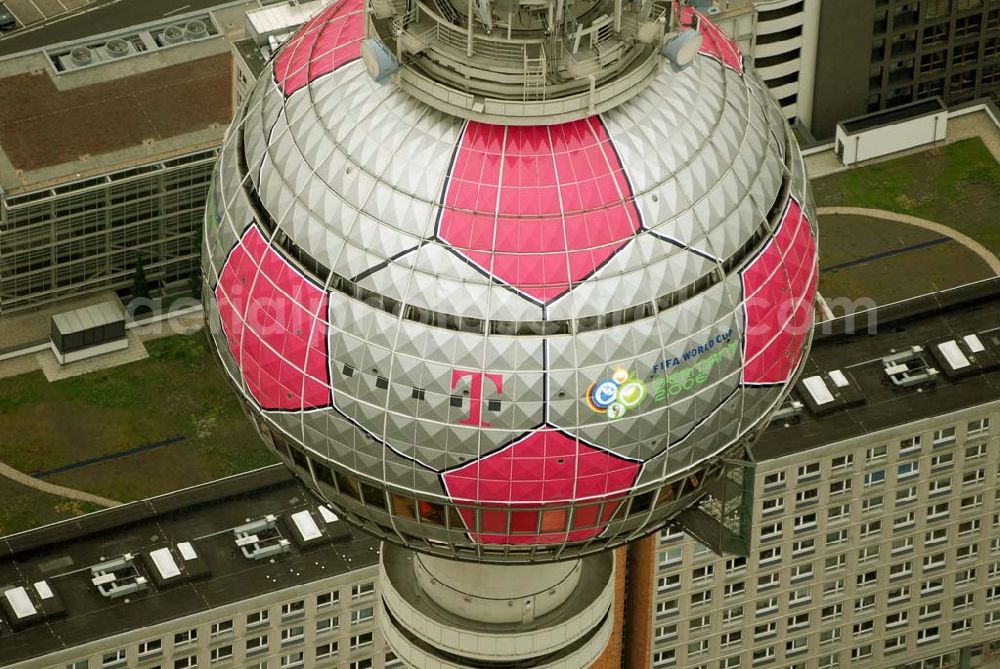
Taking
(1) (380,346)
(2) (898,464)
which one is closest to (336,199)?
(1) (380,346)

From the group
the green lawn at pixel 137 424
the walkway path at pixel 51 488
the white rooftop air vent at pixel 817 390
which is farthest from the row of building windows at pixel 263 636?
the white rooftop air vent at pixel 817 390

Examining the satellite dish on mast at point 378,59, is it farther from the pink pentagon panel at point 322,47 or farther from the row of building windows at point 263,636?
the row of building windows at point 263,636

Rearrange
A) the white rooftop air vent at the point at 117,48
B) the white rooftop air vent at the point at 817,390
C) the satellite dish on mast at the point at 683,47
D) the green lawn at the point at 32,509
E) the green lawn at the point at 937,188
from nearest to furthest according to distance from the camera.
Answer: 1. the satellite dish on mast at the point at 683,47
2. the white rooftop air vent at the point at 817,390
3. the green lawn at the point at 32,509
4. the green lawn at the point at 937,188
5. the white rooftop air vent at the point at 117,48

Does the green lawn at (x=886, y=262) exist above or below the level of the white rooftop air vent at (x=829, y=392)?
below

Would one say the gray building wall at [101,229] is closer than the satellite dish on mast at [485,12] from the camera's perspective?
No

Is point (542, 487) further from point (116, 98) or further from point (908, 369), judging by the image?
point (116, 98)

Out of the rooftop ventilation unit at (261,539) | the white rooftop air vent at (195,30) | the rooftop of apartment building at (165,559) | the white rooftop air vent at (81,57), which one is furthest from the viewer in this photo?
the white rooftop air vent at (195,30)

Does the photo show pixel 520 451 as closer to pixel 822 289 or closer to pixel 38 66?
pixel 822 289
